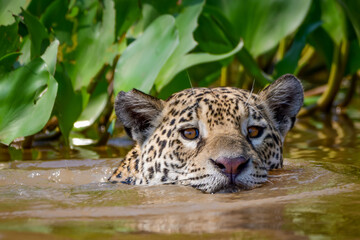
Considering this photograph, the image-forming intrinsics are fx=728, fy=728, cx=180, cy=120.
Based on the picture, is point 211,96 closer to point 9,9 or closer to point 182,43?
point 182,43

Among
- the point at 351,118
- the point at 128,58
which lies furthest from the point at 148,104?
the point at 351,118

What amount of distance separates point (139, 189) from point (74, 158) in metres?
2.73

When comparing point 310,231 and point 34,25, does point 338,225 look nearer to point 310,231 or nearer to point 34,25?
point 310,231

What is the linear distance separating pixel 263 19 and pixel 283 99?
327 cm

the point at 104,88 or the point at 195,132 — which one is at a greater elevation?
the point at 104,88

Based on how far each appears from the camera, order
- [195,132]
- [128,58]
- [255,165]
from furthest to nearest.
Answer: [128,58]
[195,132]
[255,165]

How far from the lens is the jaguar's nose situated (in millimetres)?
5477

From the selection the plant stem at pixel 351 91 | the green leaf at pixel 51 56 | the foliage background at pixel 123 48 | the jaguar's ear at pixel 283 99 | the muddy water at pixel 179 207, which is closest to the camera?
the muddy water at pixel 179 207

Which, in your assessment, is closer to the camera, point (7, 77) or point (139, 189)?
point (139, 189)

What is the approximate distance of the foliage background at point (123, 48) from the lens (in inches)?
308

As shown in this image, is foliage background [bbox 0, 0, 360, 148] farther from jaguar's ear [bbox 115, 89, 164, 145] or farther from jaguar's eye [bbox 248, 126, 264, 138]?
jaguar's eye [bbox 248, 126, 264, 138]

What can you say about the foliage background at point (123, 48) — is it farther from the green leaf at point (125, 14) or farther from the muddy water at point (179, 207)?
the muddy water at point (179, 207)

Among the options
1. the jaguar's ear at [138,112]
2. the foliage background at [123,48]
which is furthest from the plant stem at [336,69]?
the jaguar's ear at [138,112]

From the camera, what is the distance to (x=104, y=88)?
9.55m
